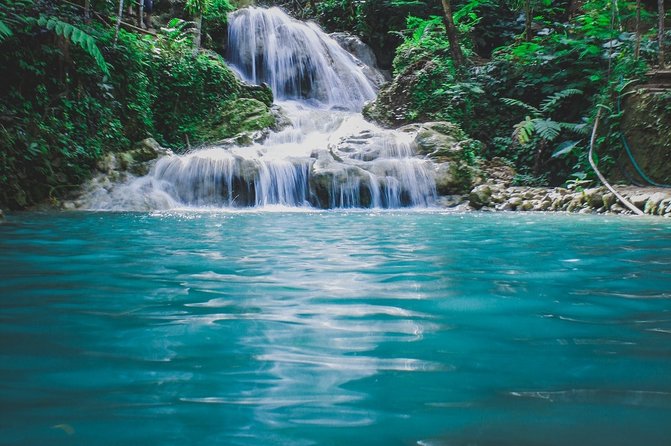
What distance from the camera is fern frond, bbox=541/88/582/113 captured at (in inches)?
429

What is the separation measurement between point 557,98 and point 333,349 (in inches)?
444

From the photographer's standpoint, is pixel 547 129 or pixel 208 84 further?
pixel 208 84

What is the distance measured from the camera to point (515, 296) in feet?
7.41

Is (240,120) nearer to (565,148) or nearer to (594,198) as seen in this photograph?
(565,148)

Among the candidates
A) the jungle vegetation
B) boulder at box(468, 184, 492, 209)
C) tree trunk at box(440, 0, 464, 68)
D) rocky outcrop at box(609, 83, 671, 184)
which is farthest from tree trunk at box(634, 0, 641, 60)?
tree trunk at box(440, 0, 464, 68)

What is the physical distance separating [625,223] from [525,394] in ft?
18.2

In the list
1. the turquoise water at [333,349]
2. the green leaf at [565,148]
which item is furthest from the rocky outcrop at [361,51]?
the turquoise water at [333,349]

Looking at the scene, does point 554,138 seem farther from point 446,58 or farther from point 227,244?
point 227,244

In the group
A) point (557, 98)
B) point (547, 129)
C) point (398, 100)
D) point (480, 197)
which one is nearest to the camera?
point (480, 197)

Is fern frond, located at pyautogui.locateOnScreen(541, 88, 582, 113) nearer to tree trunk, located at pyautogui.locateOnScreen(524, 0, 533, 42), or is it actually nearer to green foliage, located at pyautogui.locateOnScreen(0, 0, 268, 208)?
tree trunk, located at pyautogui.locateOnScreen(524, 0, 533, 42)

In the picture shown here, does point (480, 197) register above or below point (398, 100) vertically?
below

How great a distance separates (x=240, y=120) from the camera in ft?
42.1

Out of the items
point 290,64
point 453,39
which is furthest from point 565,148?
point 290,64

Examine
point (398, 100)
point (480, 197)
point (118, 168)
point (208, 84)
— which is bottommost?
point (480, 197)
